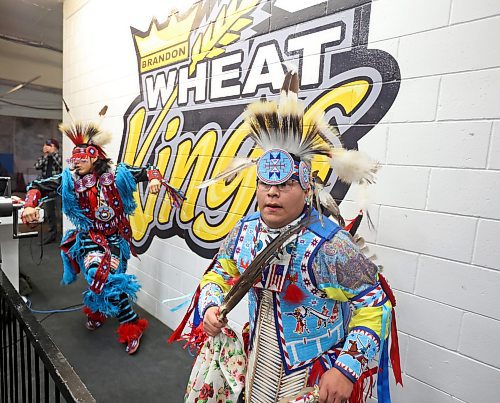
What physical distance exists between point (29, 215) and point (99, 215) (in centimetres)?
42

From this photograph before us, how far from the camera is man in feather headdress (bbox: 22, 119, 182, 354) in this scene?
8.02ft

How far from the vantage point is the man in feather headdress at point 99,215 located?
244 centimetres

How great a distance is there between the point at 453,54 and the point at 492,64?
0.47 ft

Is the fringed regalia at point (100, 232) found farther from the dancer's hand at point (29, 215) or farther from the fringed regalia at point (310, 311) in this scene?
the fringed regalia at point (310, 311)

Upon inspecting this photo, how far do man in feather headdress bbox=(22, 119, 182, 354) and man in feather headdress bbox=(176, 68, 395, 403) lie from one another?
1379 millimetres

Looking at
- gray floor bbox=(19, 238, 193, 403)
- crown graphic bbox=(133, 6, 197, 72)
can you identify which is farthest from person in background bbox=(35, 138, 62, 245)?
crown graphic bbox=(133, 6, 197, 72)

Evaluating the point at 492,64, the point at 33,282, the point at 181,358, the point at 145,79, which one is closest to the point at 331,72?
the point at 492,64

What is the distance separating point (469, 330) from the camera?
4.37ft

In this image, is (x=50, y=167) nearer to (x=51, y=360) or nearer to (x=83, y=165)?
(x=83, y=165)

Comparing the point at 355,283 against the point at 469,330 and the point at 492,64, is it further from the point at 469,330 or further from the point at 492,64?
the point at 492,64

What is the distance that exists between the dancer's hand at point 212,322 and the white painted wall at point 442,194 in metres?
0.78

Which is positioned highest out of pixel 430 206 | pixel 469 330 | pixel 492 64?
pixel 492 64

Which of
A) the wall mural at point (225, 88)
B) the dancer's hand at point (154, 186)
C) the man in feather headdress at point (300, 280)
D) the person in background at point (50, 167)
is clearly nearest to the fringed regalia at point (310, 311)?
the man in feather headdress at point (300, 280)

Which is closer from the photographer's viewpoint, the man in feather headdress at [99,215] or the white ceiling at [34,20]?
the man in feather headdress at [99,215]
